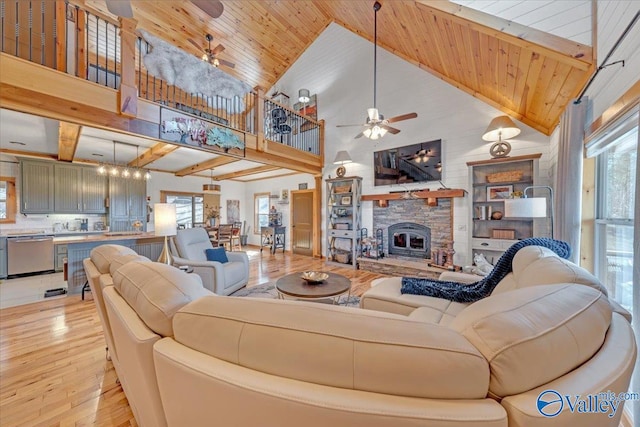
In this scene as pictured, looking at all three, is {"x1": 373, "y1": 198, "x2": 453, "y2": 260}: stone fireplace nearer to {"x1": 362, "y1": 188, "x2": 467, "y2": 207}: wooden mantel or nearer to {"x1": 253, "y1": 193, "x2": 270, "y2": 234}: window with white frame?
{"x1": 362, "y1": 188, "x2": 467, "y2": 207}: wooden mantel

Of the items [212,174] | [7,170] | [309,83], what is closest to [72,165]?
[7,170]

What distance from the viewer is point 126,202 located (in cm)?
603

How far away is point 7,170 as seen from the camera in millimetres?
4805

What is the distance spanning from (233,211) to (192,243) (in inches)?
205

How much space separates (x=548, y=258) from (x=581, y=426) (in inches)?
51.7

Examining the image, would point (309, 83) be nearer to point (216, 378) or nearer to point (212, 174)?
point (212, 174)

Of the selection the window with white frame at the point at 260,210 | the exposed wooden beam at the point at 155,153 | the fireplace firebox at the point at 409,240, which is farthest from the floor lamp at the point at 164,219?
the window with white frame at the point at 260,210

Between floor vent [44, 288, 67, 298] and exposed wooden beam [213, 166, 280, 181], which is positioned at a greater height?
exposed wooden beam [213, 166, 280, 181]

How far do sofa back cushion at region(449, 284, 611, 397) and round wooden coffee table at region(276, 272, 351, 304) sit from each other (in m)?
1.71

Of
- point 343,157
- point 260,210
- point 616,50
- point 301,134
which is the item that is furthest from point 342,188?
point 616,50

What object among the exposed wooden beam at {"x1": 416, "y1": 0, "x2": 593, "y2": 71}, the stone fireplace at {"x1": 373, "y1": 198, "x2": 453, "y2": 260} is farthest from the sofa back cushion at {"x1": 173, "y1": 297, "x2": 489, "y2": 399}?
the stone fireplace at {"x1": 373, "y1": 198, "x2": 453, "y2": 260}

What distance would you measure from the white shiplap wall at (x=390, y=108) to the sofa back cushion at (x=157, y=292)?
4181 mm

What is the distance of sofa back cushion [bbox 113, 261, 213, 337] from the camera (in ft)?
2.85

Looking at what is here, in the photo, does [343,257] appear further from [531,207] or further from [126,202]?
[126,202]
